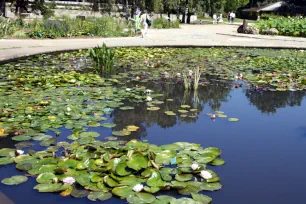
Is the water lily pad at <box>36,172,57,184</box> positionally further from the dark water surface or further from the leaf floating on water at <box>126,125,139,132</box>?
the leaf floating on water at <box>126,125,139,132</box>

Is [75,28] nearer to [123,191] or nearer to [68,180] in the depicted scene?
[68,180]

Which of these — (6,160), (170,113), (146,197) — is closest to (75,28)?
(170,113)

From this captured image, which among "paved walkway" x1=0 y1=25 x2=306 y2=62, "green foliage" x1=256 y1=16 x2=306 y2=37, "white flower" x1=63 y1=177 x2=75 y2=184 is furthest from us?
"green foliage" x1=256 y1=16 x2=306 y2=37

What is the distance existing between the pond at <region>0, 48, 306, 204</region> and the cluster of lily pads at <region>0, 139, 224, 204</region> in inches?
2.6

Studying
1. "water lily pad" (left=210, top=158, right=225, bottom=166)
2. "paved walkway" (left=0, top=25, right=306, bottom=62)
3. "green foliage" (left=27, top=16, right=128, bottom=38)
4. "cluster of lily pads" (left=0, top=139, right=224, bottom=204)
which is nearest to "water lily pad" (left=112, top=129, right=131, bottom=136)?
"cluster of lily pads" (left=0, top=139, right=224, bottom=204)

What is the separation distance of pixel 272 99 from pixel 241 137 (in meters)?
2.18

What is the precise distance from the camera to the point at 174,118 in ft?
15.9

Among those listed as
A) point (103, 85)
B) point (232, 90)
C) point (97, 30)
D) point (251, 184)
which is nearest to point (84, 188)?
point (251, 184)

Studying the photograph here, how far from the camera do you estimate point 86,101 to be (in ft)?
17.5

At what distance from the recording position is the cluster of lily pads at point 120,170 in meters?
2.76

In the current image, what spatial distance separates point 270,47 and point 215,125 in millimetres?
11408

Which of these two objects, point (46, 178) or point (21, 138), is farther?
point (21, 138)

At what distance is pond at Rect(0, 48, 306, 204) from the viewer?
3113 millimetres

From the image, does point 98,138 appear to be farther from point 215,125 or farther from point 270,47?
point 270,47
